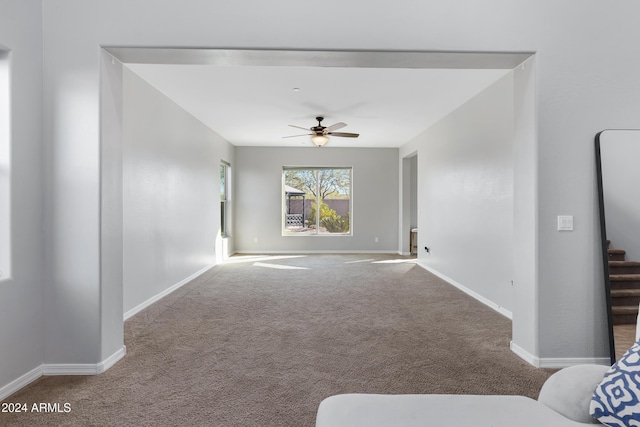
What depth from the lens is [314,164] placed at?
28.1 ft

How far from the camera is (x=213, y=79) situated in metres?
3.96

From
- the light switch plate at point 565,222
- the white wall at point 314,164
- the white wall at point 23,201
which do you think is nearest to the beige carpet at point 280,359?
the white wall at point 23,201

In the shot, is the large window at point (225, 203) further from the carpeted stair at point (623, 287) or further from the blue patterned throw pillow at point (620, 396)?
the blue patterned throw pillow at point (620, 396)

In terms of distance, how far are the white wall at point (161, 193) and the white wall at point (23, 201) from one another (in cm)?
121

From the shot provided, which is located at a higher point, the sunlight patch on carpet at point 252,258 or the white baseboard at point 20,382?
the sunlight patch on carpet at point 252,258

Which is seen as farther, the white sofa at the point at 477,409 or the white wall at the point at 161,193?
the white wall at the point at 161,193

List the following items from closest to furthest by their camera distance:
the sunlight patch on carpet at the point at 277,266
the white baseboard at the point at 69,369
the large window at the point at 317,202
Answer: the white baseboard at the point at 69,369, the sunlight patch on carpet at the point at 277,266, the large window at the point at 317,202

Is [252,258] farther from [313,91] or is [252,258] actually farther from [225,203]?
[313,91]

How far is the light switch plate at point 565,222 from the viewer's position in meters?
2.51

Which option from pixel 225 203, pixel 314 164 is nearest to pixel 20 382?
pixel 225 203

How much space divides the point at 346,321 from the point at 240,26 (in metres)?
2.73

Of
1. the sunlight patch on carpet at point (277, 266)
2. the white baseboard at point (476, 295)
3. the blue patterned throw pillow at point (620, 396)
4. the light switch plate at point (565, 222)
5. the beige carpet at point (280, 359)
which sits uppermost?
the light switch plate at point (565, 222)

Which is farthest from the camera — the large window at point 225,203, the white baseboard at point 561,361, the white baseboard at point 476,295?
the large window at point 225,203

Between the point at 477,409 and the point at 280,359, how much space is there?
5.46 feet
